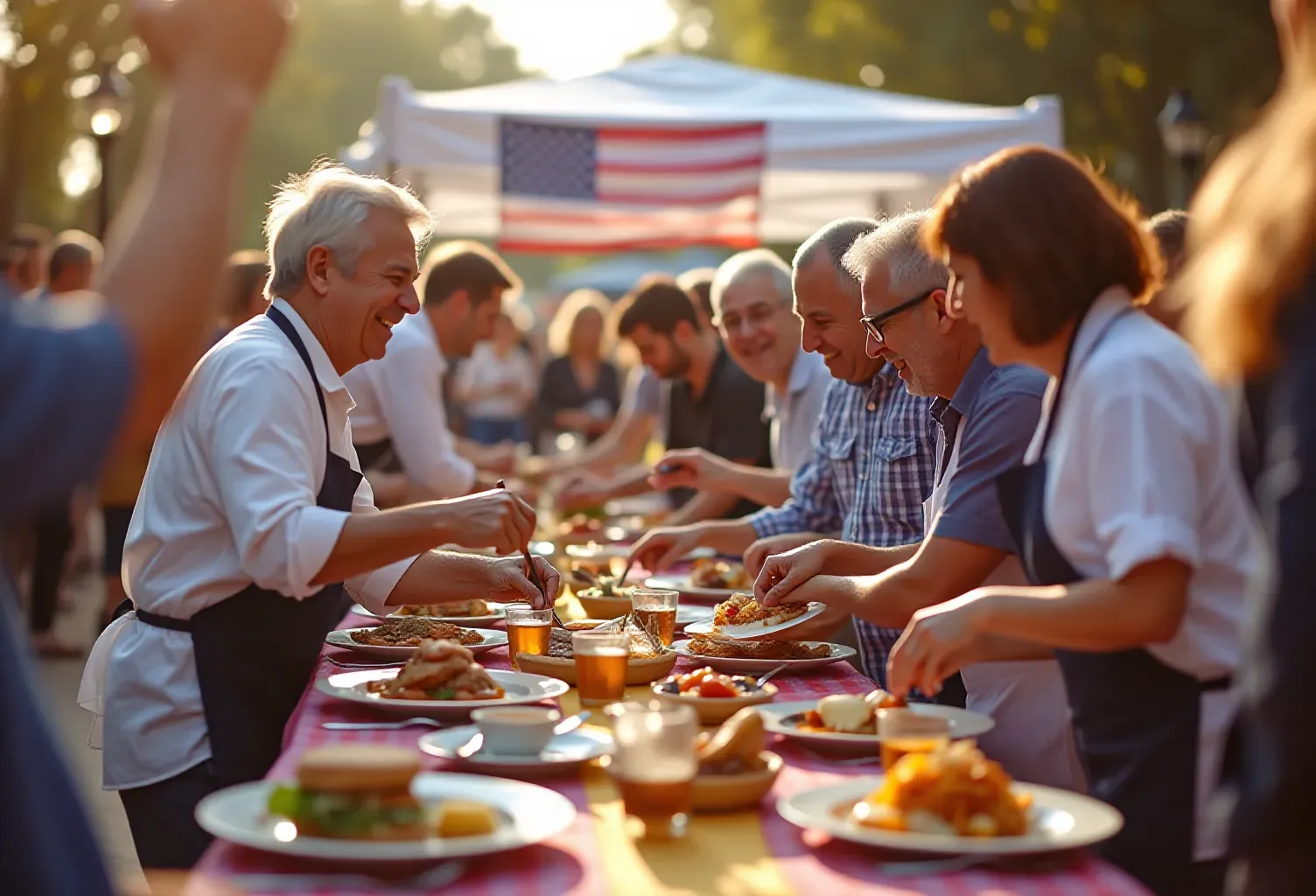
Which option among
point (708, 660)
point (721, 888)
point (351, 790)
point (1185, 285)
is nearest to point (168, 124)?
point (351, 790)

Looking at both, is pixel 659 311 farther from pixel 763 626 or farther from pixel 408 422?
pixel 763 626

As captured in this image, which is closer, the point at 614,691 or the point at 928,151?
the point at 614,691

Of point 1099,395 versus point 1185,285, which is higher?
point 1185,285

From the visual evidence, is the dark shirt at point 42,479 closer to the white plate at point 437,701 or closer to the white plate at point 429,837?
the white plate at point 429,837

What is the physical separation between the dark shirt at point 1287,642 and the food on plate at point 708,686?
47.9 inches

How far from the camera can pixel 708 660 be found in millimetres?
3324

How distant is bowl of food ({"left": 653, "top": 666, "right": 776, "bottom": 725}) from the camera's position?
2.74 meters

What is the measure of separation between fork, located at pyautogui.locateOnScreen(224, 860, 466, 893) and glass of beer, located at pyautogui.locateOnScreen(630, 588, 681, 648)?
61.4 inches

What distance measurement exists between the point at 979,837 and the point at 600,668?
3.68 ft

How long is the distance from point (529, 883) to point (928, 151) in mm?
6769

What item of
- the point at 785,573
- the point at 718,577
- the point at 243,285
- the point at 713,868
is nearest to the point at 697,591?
the point at 718,577

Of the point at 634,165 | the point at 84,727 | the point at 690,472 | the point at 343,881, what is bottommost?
the point at 84,727

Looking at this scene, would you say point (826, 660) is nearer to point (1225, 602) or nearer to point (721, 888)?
point (1225, 602)

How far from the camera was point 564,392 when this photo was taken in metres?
12.8
